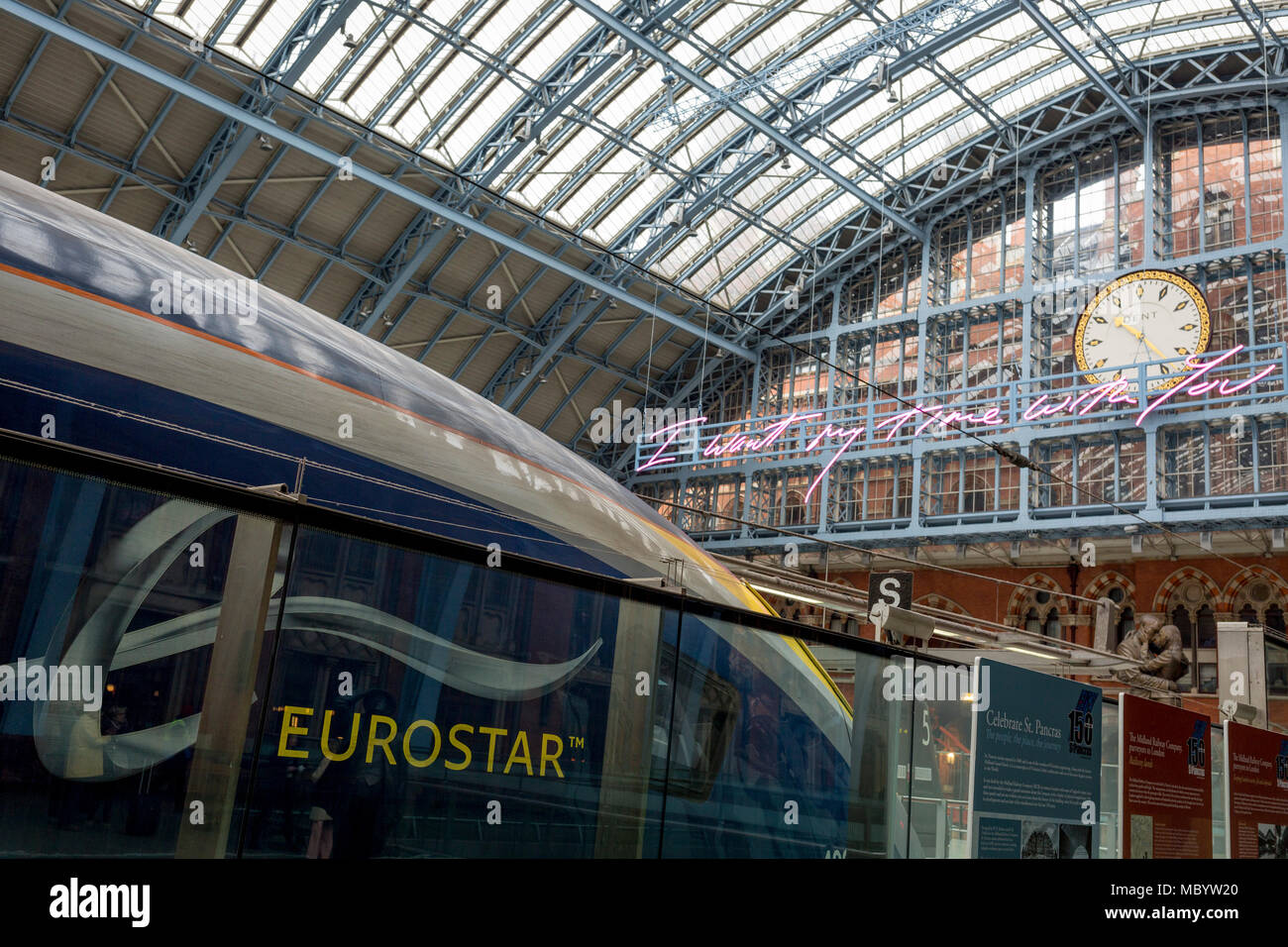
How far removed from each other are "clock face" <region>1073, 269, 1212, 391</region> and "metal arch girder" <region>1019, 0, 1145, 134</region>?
490 centimetres

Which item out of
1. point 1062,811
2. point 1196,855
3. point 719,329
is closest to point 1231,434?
point 719,329

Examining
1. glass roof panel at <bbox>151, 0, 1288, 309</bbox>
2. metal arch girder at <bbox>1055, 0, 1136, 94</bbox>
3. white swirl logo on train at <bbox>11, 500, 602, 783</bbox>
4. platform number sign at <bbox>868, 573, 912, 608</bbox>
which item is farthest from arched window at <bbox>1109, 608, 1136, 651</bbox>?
white swirl logo on train at <bbox>11, 500, 602, 783</bbox>

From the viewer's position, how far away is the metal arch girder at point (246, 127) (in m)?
25.2

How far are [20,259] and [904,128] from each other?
106ft

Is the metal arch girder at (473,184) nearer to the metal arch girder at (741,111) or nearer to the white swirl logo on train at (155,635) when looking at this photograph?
the metal arch girder at (741,111)

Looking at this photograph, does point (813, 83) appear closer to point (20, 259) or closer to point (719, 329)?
point (719, 329)

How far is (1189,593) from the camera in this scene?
99.6ft

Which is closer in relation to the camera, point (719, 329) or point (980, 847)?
point (980, 847)

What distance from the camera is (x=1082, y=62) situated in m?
29.2

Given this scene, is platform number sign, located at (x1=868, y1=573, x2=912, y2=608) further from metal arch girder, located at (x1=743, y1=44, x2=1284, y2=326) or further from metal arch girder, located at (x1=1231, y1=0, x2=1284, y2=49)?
metal arch girder, located at (x1=743, y1=44, x2=1284, y2=326)

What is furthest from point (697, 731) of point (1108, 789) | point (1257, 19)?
point (1257, 19)

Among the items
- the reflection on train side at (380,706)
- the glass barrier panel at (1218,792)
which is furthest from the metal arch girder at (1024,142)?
the reflection on train side at (380,706)

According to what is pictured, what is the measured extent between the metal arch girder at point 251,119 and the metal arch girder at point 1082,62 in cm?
1252

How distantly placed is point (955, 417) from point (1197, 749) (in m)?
20.6
